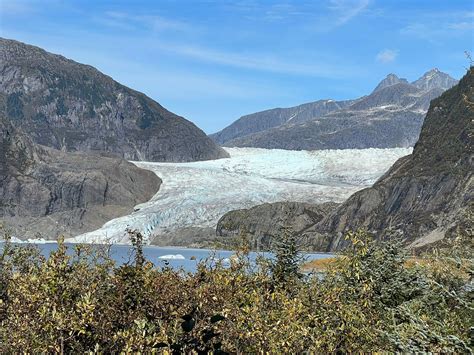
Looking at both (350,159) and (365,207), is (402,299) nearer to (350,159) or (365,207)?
(365,207)

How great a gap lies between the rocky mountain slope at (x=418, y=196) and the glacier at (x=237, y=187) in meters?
6.53

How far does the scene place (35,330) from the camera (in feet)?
34.6

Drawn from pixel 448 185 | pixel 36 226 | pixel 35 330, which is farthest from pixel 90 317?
pixel 36 226

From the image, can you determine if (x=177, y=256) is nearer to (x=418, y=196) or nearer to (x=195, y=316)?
(x=418, y=196)

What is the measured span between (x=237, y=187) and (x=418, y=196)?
4353 cm

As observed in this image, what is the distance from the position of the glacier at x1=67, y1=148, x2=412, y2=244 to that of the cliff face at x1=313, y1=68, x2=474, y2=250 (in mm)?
17406

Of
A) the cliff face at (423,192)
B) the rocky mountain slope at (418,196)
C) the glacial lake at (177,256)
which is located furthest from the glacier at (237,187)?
the cliff face at (423,192)

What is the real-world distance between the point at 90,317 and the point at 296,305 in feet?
13.1

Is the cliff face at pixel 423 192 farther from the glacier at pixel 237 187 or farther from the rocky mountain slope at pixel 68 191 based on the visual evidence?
the rocky mountain slope at pixel 68 191

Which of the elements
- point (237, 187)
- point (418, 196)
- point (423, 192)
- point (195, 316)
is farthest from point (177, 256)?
point (195, 316)

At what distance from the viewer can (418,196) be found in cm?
12988

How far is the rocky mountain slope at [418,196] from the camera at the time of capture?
117 meters

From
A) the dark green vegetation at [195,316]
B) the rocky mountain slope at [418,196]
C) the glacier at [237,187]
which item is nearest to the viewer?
the dark green vegetation at [195,316]

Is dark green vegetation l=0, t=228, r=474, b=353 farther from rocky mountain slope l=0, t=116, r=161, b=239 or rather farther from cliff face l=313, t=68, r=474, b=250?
rocky mountain slope l=0, t=116, r=161, b=239
